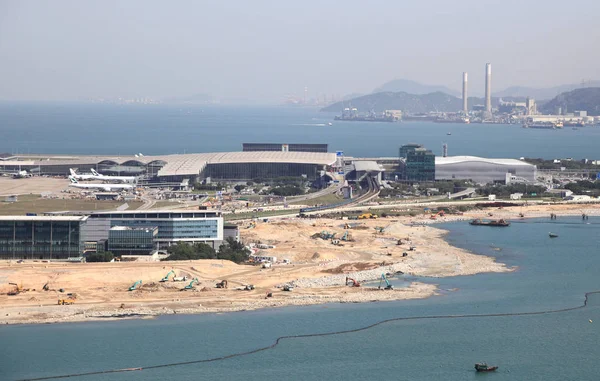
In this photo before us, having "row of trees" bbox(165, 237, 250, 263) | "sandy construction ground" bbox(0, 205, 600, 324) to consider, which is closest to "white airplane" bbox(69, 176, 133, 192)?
"sandy construction ground" bbox(0, 205, 600, 324)

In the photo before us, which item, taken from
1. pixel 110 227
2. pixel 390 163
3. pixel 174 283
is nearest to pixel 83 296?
pixel 174 283

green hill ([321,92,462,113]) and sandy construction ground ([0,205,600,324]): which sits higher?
green hill ([321,92,462,113])

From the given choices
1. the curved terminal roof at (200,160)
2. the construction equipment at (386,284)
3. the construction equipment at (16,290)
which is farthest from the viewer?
the curved terminal roof at (200,160)

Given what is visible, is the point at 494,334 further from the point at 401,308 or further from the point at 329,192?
the point at 329,192

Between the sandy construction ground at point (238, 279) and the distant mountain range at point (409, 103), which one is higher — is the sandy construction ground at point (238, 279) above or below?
below

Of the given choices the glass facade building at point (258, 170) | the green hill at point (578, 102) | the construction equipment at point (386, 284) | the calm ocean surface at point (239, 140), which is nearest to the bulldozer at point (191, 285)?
the construction equipment at point (386, 284)

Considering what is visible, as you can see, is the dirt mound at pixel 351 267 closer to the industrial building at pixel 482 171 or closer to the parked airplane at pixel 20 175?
the industrial building at pixel 482 171

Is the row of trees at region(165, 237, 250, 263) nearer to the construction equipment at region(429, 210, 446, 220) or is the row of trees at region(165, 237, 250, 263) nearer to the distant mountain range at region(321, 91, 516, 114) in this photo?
the construction equipment at region(429, 210, 446, 220)
